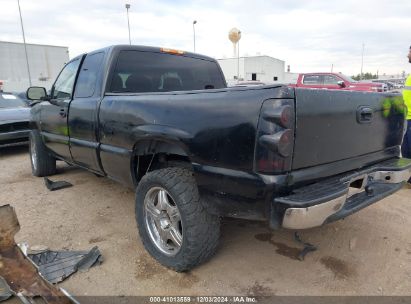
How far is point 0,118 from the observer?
7195mm

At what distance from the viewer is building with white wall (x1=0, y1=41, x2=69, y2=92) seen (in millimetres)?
25562

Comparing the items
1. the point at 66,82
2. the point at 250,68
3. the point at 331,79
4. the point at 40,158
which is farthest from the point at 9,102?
the point at 250,68

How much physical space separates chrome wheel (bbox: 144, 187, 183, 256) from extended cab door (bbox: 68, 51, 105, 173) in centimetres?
101

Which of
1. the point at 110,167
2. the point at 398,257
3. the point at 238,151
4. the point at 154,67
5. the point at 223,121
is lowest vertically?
the point at 398,257

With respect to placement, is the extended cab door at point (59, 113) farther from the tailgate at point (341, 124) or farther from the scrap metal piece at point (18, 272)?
the tailgate at point (341, 124)

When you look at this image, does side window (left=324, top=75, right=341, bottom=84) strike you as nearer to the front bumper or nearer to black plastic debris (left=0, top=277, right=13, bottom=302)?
the front bumper

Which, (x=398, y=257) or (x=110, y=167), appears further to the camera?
(x=110, y=167)

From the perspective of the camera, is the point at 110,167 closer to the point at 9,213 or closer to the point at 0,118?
the point at 9,213

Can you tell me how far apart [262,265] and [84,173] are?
3.82 metres


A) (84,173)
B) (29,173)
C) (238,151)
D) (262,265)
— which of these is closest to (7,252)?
(238,151)

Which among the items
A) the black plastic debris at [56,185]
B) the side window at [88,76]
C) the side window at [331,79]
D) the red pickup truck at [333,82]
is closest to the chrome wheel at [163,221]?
the side window at [88,76]

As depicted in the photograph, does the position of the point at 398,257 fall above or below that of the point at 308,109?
below

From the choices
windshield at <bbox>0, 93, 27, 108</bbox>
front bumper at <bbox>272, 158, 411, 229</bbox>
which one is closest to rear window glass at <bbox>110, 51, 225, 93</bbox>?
front bumper at <bbox>272, 158, 411, 229</bbox>

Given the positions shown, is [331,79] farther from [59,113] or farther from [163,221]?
[163,221]
